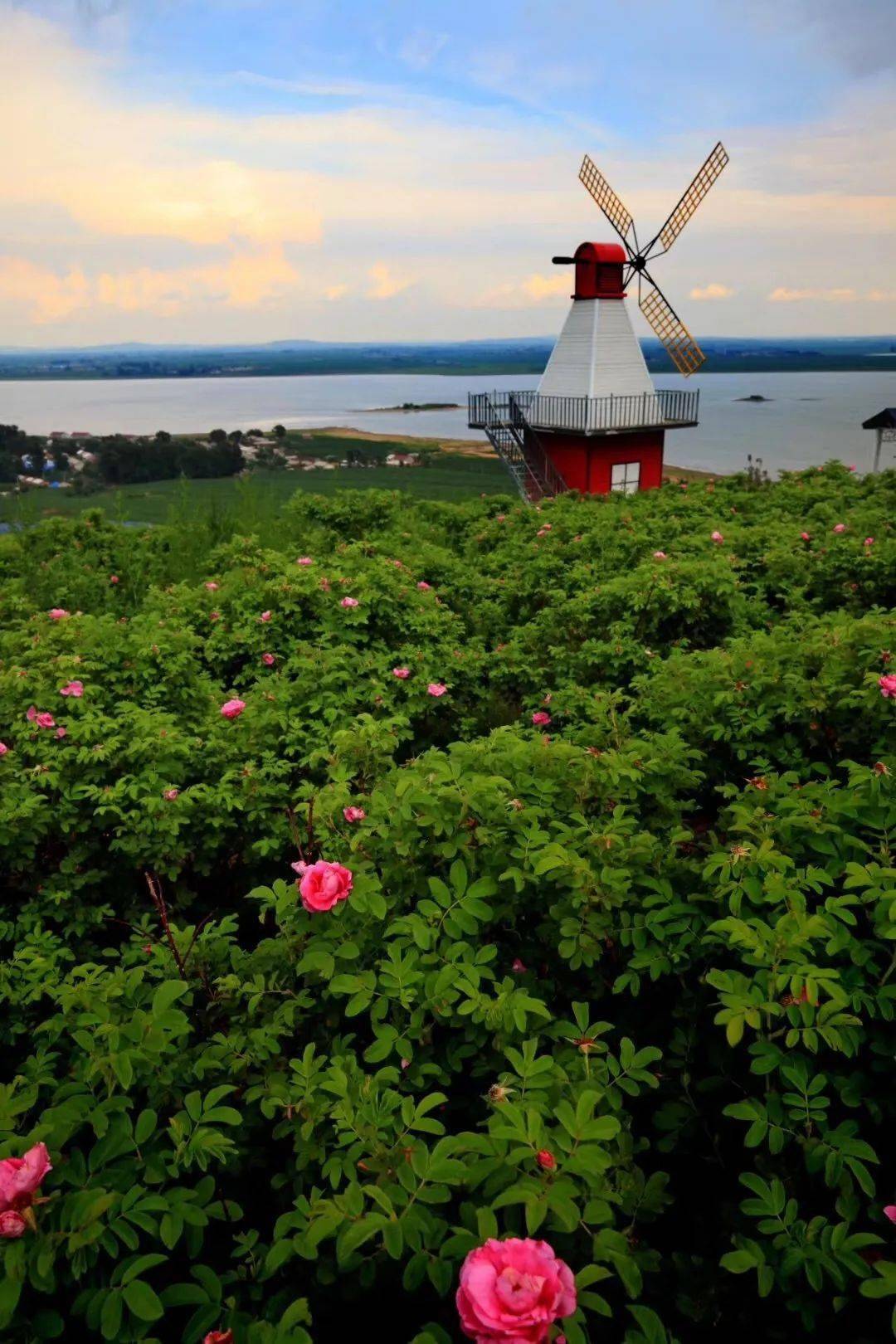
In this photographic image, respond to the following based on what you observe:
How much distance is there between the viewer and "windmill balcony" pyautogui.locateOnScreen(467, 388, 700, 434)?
18.8 m

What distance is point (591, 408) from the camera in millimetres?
18688

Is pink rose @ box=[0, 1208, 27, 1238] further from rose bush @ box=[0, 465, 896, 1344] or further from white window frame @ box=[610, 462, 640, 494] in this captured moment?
white window frame @ box=[610, 462, 640, 494]

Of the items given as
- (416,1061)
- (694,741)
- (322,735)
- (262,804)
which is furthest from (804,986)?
(322,735)

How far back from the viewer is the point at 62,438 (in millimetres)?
15961

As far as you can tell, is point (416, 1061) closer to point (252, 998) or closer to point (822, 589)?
point (252, 998)

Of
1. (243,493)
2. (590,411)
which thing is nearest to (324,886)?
(243,493)

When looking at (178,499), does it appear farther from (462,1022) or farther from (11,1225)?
(11,1225)

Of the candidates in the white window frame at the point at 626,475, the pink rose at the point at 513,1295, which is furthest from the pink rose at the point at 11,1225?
the white window frame at the point at 626,475

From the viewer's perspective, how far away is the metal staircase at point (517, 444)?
19.7 m

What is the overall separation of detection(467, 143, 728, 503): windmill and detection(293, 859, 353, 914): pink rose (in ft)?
58.2

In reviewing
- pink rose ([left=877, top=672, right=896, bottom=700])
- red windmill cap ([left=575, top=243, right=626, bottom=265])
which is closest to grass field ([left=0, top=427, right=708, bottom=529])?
red windmill cap ([left=575, top=243, right=626, bottom=265])

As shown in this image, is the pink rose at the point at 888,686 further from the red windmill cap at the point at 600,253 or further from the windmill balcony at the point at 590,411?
the red windmill cap at the point at 600,253

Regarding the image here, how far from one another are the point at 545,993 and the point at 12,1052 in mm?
1902

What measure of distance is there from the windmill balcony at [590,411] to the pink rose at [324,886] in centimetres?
1772
